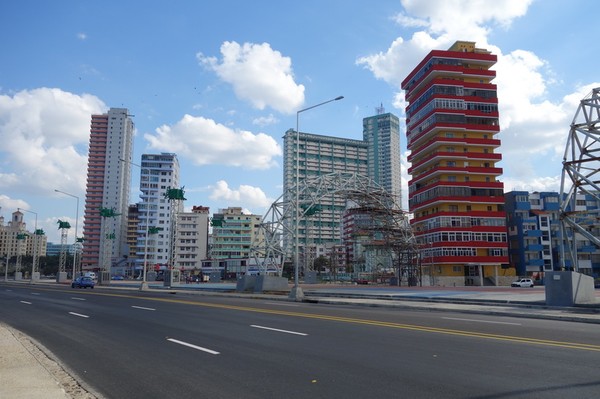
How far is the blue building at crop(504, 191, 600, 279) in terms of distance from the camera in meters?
89.7

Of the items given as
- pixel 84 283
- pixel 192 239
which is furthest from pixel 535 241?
pixel 192 239

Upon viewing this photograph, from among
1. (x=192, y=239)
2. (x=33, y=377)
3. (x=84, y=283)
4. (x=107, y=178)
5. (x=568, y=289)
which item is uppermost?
(x=107, y=178)

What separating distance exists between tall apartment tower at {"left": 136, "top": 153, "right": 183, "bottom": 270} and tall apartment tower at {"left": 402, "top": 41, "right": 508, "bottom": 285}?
102 metres

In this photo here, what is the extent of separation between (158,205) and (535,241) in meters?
129

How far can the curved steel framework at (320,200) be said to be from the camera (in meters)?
49.5

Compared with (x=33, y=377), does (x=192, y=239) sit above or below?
above

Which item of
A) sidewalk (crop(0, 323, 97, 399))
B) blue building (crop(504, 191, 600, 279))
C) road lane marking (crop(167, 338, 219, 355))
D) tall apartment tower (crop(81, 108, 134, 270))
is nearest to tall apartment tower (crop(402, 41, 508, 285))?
blue building (crop(504, 191, 600, 279))

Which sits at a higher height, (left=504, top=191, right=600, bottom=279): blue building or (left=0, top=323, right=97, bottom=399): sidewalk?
(left=504, top=191, right=600, bottom=279): blue building

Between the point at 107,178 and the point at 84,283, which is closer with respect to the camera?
the point at 84,283

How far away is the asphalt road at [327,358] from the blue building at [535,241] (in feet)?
273

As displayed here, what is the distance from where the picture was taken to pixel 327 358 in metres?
9.32

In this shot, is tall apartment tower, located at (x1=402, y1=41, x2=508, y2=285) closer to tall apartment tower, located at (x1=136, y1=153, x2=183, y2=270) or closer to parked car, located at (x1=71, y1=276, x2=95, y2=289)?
parked car, located at (x1=71, y1=276, x2=95, y2=289)

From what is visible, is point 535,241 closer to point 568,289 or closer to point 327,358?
point 568,289

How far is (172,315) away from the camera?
61.5 feet
